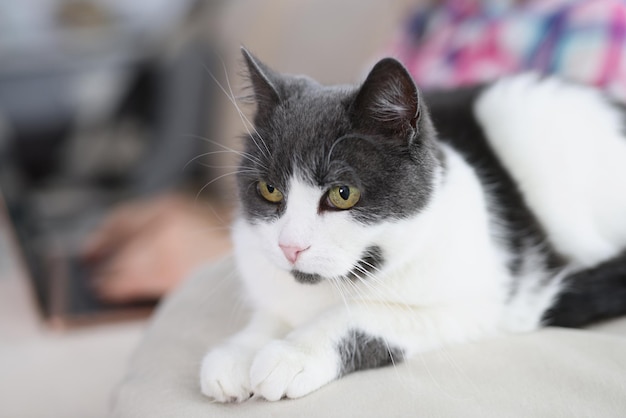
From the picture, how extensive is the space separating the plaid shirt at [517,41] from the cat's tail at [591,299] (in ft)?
1.69

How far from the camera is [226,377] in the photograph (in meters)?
0.94

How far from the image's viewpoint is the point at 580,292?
113 centimetres

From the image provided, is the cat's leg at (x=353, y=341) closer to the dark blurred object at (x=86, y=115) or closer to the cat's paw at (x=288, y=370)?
the cat's paw at (x=288, y=370)

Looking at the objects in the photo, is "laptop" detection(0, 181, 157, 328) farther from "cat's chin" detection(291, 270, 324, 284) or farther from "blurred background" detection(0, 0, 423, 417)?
"cat's chin" detection(291, 270, 324, 284)

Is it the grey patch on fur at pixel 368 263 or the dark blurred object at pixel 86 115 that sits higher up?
the grey patch on fur at pixel 368 263

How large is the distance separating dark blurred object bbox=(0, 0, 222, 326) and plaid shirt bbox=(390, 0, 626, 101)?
1346 millimetres

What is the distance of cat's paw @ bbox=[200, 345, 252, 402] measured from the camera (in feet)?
3.06

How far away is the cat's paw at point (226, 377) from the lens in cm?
93

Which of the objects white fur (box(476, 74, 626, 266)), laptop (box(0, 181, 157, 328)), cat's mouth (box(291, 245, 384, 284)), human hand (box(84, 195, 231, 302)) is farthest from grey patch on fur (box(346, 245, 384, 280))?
laptop (box(0, 181, 157, 328))

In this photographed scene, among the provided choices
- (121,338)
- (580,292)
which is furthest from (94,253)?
(580,292)

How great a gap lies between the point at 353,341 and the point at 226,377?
0.63ft

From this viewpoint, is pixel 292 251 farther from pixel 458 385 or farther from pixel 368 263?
pixel 458 385

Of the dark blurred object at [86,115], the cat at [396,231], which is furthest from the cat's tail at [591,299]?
the dark blurred object at [86,115]

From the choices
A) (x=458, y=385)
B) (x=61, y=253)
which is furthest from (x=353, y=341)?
(x=61, y=253)
